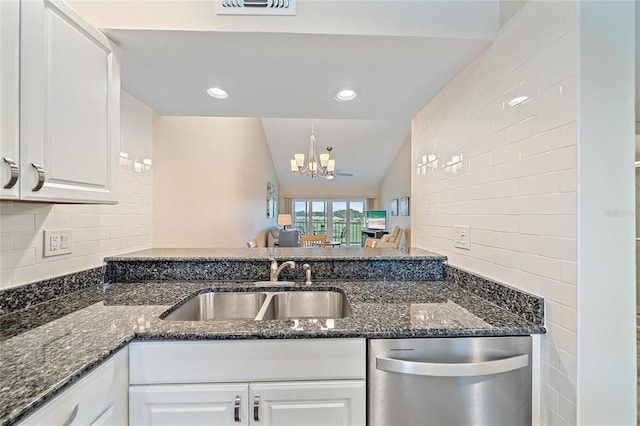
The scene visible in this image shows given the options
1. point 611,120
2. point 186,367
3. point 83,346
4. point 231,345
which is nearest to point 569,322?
point 611,120

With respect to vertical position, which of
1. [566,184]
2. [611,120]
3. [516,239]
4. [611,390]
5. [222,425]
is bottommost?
[222,425]

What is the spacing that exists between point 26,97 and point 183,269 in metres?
1.03

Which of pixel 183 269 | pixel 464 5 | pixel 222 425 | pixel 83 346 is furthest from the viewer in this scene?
pixel 183 269

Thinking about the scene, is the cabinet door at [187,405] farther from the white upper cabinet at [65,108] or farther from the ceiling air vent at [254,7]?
the ceiling air vent at [254,7]

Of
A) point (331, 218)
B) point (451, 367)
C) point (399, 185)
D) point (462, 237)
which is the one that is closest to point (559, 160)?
point (462, 237)

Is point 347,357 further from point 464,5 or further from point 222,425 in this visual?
point 464,5

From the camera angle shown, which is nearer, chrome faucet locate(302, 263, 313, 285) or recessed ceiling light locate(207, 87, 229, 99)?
chrome faucet locate(302, 263, 313, 285)

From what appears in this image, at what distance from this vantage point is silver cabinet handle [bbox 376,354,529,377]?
0.95 metres

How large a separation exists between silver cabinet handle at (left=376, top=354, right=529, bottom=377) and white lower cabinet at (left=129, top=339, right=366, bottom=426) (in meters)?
0.12

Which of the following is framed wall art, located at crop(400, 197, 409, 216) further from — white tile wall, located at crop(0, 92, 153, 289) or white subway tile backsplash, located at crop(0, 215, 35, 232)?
white subway tile backsplash, located at crop(0, 215, 35, 232)

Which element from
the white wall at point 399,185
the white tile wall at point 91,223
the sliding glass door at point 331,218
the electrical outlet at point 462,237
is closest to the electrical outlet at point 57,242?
the white tile wall at point 91,223

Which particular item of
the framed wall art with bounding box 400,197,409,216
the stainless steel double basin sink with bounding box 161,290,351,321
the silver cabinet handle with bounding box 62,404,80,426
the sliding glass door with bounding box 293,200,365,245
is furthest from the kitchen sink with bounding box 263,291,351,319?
the sliding glass door with bounding box 293,200,365,245

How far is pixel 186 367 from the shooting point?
0.97 m

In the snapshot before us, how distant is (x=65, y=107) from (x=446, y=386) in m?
1.64
